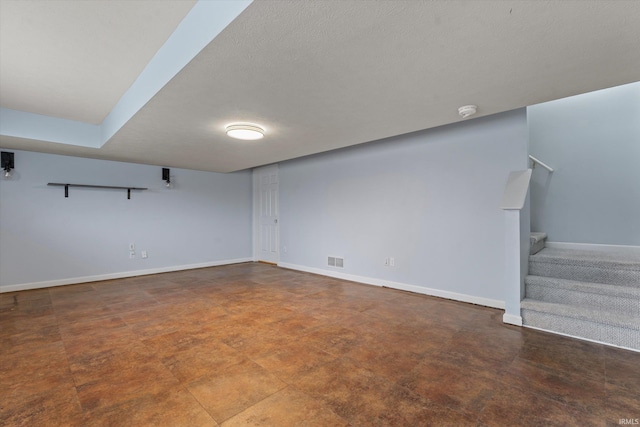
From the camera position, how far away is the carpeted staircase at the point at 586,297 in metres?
2.31

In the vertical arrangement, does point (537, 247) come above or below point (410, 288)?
above

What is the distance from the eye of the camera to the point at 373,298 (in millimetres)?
3645

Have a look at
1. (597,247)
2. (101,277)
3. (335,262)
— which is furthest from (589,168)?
(101,277)

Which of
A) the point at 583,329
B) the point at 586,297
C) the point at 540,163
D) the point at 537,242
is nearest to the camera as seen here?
the point at 583,329

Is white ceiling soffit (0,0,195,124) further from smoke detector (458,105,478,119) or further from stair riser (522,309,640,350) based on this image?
stair riser (522,309,640,350)

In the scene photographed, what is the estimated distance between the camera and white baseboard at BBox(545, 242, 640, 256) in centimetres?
331

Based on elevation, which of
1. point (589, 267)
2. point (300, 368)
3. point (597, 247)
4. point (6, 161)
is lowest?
point (300, 368)

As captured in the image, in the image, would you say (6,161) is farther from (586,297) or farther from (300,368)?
(586,297)

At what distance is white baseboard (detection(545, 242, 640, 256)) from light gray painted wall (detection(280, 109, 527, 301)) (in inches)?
51.6

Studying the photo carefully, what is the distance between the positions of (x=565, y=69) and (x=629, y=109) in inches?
102

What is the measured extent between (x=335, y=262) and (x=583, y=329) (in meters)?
3.27

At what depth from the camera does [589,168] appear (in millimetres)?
3598

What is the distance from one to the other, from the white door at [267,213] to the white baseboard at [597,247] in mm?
4868

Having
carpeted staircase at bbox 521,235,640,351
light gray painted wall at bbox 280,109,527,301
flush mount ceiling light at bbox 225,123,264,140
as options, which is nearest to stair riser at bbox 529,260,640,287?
carpeted staircase at bbox 521,235,640,351
